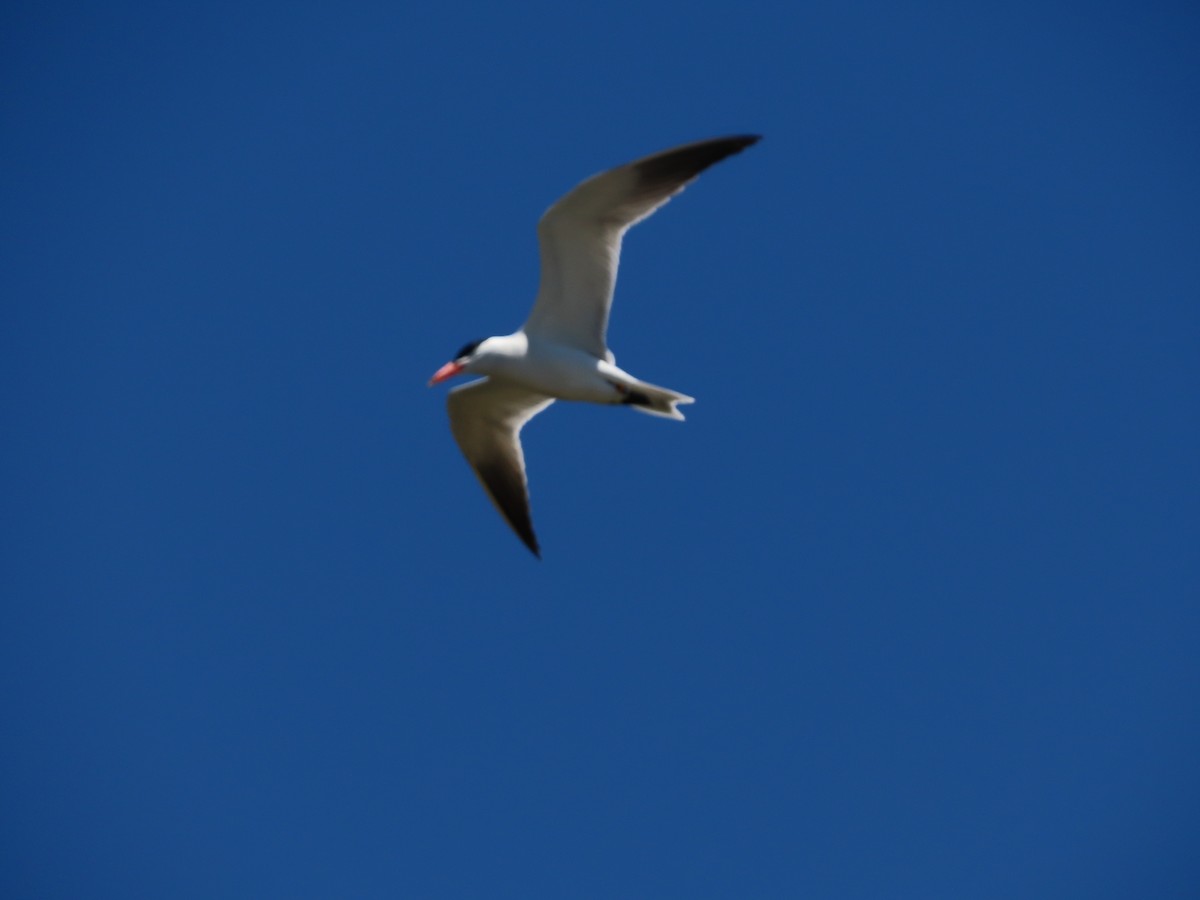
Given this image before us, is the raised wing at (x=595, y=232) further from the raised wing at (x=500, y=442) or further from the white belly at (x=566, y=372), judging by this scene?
the raised wing at (x=500, y=442)

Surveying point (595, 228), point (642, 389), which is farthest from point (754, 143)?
point (642, 389)

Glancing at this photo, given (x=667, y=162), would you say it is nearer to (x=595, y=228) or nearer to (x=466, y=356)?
(x=595, y=228)

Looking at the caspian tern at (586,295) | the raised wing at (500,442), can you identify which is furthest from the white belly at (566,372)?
the raised wing at (500,442)

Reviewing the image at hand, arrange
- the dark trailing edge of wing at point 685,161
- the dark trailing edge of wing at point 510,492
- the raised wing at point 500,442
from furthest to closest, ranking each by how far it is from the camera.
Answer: the dark trailing edge of wing at point 510,492 → the raised wing at point 500,442 → the dark trailing edge of wing at point 685,161

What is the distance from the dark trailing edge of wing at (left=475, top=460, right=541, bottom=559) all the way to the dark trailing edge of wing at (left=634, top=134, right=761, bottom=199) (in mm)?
3505

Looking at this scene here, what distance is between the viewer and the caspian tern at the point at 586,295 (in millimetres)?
10727

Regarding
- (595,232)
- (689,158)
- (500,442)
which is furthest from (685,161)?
(500,442)

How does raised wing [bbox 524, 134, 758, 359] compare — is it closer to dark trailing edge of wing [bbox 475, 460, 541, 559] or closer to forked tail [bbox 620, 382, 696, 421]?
forked tail [bbox 620, 382, 696, 421]

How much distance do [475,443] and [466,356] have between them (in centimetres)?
150

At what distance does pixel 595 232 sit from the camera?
11047 millimetres

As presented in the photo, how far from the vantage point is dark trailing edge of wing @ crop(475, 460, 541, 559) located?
42.6ft

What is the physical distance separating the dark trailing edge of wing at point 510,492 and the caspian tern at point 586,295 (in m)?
1.02

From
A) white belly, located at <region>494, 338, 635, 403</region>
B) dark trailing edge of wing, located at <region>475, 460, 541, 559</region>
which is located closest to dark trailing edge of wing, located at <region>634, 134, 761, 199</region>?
white belly, located at <region>494, 338, 635, 403</region>

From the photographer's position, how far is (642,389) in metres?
11.2
